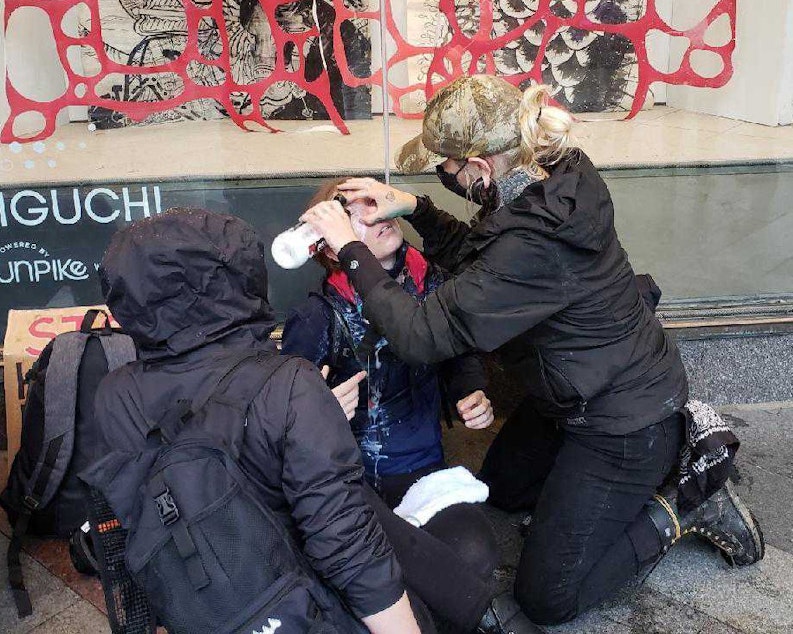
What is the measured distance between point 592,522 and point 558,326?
1.96 feet

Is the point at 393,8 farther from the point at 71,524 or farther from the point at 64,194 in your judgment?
the point at 71,524

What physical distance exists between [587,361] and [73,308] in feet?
6.05

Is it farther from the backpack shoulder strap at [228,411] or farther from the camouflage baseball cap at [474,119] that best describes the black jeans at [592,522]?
the backpack shoulder strap at [228,411]

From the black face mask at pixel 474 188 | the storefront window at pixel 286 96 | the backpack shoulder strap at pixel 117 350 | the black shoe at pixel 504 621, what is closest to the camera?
the black face mask at pixel 474 188

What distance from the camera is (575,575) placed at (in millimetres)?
2510

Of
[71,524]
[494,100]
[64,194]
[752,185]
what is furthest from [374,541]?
[752,185]

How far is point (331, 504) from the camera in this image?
1.62 metres

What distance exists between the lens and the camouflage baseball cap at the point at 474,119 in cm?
228

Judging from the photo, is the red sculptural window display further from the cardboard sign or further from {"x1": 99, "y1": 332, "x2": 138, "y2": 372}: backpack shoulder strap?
{"x1": 99, "y1": 332, "x2": 138, "y2": 372}: backpack shoulder strap

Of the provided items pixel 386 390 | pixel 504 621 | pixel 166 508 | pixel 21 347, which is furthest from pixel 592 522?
pixel 21 347

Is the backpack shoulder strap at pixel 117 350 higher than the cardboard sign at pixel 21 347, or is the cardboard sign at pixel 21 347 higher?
the backpack shoulder strap at pixel 117 350

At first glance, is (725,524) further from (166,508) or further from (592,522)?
(166,508)

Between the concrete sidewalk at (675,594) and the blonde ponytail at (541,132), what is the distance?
1308mm

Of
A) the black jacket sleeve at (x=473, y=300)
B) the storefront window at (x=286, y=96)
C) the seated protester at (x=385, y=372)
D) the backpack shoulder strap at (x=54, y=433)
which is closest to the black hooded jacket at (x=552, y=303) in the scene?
the black jacket sleeve at (x=473, y=300)
